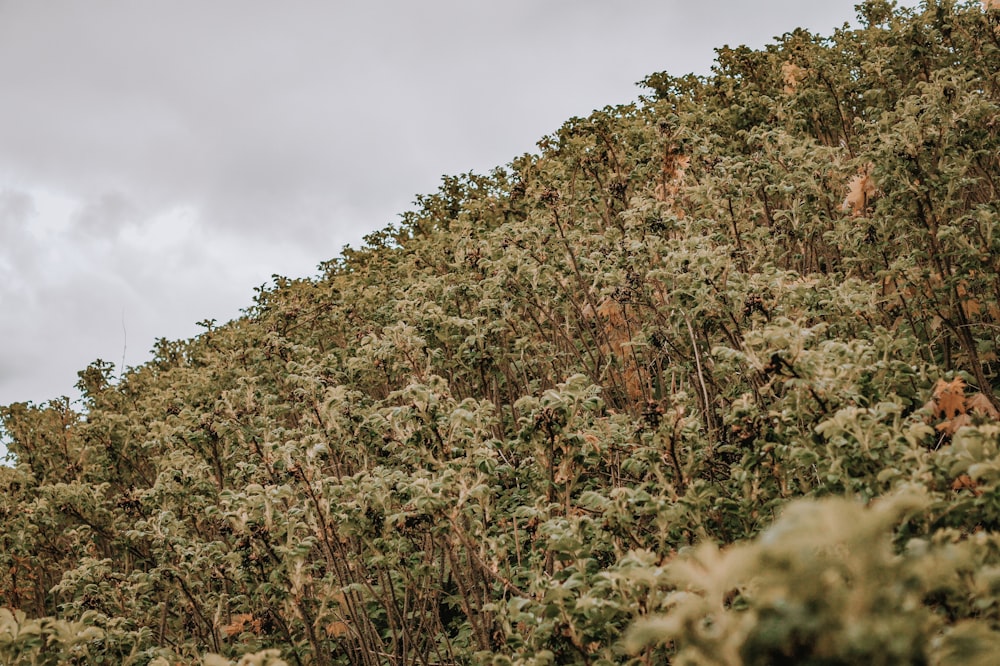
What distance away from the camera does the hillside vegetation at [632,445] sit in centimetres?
179

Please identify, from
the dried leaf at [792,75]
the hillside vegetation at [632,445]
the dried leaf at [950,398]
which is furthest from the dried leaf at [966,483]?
the dried leaf at [792,75]

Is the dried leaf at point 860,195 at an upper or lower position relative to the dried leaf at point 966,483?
upper

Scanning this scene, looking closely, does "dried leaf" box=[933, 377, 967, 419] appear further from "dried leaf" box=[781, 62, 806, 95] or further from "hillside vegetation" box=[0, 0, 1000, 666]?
"dried leaf" box=[781, 62, 806, 95]

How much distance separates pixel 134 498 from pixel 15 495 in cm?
227

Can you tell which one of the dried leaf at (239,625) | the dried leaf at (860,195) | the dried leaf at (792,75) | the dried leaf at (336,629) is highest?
the dried leaf at (792,75)

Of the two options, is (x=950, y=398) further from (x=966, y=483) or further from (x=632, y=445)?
(x=632, y=445)

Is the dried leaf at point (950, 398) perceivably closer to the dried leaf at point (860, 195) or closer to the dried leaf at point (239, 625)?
the dried leaf at point (860, 195)

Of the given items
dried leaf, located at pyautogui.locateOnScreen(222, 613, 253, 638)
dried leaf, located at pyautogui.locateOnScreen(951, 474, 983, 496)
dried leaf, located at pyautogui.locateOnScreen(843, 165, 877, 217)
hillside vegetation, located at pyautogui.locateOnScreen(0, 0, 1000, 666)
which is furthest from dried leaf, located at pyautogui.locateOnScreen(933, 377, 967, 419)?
dried leaf, located at pyautogui.locateOnScreen(222, 613, 253, 638)

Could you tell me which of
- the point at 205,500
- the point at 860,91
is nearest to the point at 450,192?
the point at 860,91

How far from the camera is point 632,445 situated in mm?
3670

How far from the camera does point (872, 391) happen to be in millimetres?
2785

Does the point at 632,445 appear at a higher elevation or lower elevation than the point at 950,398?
higher

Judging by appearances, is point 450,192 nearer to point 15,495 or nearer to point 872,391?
point 15,495

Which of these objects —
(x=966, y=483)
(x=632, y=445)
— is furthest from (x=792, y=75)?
(x=966, y=483)
